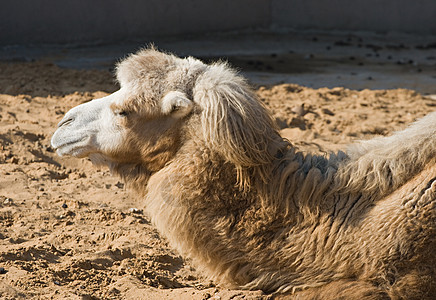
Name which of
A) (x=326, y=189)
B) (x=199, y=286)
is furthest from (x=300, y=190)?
(x=199, y=286)

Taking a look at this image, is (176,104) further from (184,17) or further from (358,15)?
(358,15)

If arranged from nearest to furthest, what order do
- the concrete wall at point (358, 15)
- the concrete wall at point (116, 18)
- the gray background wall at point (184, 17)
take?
1. the concrete wall at point (116, 18)
2. the gray background wall at point (184, 17)
3. the concrete wall at point (358, 15)

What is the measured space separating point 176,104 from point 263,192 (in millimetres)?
654

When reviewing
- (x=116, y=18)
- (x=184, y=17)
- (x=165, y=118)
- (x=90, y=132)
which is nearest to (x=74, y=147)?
(x=90, y=132)

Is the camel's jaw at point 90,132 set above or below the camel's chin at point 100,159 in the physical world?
above

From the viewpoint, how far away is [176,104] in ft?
10.5

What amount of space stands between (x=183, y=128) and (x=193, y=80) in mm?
279

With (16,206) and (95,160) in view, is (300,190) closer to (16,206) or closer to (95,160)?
(95,160)

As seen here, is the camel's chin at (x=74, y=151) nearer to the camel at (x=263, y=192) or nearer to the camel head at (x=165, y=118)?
the camel head at (x=165, y=118)

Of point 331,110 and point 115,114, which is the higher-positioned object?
point 115,114

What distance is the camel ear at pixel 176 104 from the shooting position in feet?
10.5

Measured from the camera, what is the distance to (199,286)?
389 cm

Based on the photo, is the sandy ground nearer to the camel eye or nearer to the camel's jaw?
the camel's jaw

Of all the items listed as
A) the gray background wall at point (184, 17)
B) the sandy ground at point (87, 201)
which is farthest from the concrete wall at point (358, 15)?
the sandy ground at point (87, 201)
